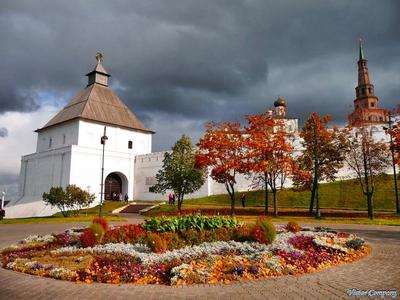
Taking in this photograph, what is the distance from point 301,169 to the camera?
105ft

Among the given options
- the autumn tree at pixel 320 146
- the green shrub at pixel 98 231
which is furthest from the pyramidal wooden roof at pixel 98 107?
the green shrub at pixel 98 231

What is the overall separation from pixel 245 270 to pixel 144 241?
4.75 m

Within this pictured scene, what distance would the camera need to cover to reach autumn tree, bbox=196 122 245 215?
30.3m

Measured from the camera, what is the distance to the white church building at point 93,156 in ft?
151

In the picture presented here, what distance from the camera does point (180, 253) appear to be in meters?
9.77

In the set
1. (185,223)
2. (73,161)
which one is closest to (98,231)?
(185,223)

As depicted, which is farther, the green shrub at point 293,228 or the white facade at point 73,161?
the white facade at point 73,161

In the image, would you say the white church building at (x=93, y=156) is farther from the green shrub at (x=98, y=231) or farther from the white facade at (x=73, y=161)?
the green shrub at (x=98, y=231)

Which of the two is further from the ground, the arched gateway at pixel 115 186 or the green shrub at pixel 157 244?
the arched gateway at pixel 115 186

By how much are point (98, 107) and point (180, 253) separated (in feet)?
157

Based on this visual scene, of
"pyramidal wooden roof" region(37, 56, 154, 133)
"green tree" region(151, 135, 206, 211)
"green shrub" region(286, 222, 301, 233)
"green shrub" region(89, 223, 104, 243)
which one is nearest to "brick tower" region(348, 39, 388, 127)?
"pyramidal wooden roof" region(37, 56, 154, 133)

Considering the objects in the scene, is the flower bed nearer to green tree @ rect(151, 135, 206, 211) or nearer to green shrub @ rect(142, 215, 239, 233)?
green shrub @ rect(142, 215, 239, 233)

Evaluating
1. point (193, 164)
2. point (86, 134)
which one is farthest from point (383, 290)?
point (86, 134)

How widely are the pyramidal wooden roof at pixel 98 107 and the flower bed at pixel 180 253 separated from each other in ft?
133
